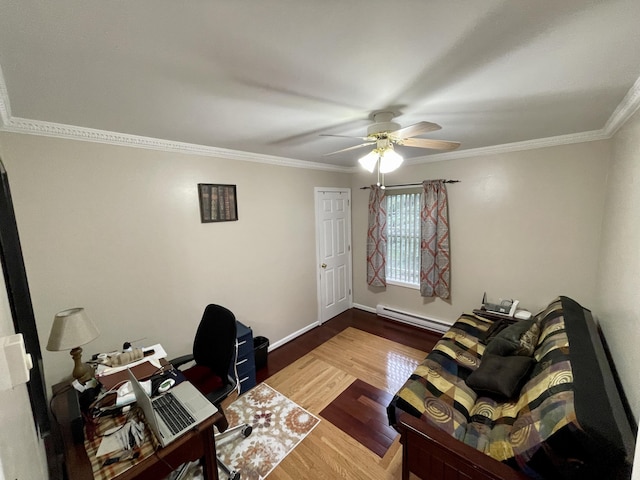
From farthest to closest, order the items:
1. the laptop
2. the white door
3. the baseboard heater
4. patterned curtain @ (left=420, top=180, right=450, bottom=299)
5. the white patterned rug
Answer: the white door, the baseboard heater, patterned curtain @ (left=420, top=180, right=450, bottom=299), the white patterned rug, the laptop

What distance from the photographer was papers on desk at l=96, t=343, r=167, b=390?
1.58 m

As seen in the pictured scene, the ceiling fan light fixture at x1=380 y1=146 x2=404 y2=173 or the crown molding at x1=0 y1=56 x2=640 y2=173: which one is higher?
the crown molding at x1=0 y1=56 x2=640 y2=173

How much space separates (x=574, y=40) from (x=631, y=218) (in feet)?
4.39

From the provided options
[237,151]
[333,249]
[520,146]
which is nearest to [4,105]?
[237,151]

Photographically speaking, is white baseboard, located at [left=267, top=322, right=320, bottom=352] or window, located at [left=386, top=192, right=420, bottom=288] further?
window, located at [left=386, top=192, right=420, bottom=288]

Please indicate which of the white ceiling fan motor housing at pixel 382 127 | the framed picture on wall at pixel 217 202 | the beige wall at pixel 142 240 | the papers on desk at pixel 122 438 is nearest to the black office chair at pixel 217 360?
the papers on desk at pixel 122 438

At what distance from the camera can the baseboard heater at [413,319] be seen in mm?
3486

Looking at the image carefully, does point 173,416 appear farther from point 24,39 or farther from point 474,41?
point 474,41

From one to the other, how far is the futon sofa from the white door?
6.73 feet

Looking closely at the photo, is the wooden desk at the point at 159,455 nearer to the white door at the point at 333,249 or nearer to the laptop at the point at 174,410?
the laptop at the point at 174,410

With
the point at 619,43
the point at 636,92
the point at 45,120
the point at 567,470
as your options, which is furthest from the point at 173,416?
the point at 636,92

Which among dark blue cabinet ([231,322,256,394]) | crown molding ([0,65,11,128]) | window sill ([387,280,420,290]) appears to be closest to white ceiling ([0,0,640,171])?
crown molding ([0,65,11,128])

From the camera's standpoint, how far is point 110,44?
0.93 m

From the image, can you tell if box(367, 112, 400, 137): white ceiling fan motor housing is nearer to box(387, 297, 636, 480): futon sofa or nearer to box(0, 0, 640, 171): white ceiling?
box(0, 0, 640, 171): white ceiling
